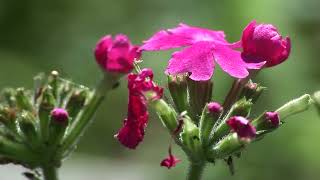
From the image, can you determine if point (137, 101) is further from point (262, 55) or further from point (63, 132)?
point (262, 55)

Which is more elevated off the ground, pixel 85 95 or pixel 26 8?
pixel 26 8

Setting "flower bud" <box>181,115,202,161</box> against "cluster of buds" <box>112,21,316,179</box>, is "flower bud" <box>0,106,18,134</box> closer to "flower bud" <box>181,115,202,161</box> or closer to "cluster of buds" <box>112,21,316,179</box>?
"cluster of buds" <box>112,21,316,179</box>

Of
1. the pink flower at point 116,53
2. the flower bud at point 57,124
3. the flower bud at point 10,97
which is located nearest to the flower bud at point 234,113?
the pink flower at point 116,53

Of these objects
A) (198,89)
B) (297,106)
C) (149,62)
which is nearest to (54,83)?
(198,89)

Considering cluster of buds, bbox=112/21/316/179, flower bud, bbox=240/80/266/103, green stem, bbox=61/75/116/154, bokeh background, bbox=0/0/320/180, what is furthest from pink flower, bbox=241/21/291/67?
bokeh background, bbox=0/0/320/180

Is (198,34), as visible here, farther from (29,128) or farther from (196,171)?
(29,128)

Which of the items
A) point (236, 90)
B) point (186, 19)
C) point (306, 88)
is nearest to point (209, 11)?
point (186, 19)
